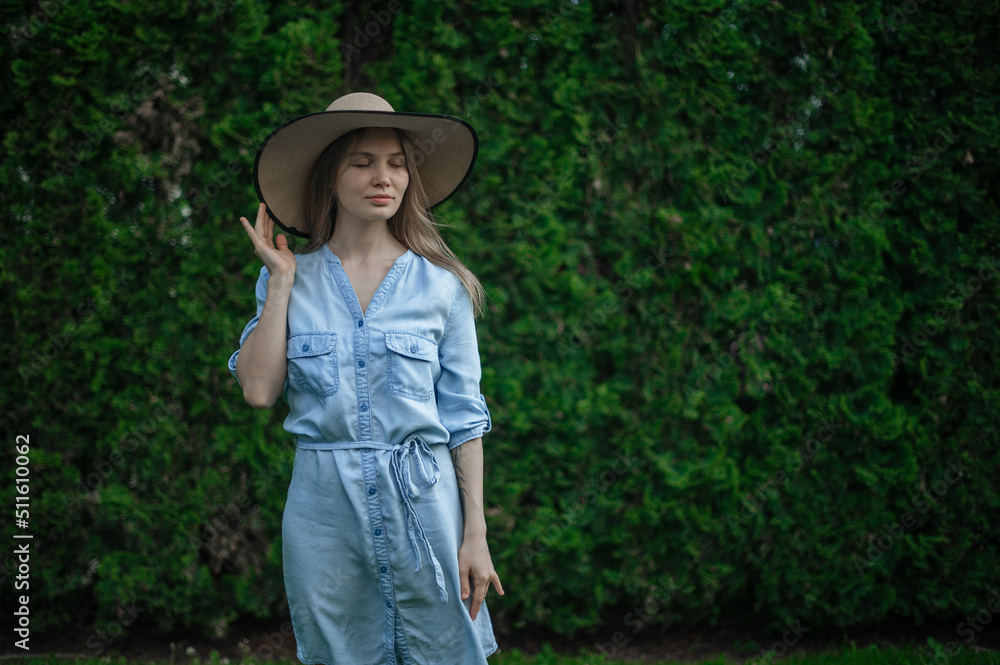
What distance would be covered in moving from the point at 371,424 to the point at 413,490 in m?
0.23

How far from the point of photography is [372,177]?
6.59 feet

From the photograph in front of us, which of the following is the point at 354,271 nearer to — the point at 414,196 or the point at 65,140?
the point at 414,196

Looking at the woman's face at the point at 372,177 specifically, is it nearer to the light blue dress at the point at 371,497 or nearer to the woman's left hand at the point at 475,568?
the light blue dress at the point at 371,497

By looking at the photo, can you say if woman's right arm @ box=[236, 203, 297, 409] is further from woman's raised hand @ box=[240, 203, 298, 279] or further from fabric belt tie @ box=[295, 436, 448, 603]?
fabric belt tie @ box=[295, 436, 448, 603]

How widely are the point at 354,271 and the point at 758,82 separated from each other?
2.65m

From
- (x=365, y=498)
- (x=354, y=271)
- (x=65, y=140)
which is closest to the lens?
(x=365, y=498)

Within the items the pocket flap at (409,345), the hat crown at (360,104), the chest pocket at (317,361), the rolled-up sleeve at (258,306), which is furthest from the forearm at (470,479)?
the hat crown at (360,104)

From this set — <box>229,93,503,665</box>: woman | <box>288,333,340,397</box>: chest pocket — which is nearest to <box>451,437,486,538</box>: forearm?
<box>229,93,503,665</box>: woman

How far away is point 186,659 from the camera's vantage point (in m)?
3.63

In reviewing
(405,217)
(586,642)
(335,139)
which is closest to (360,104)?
(335,139)

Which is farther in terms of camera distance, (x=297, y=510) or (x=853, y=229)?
(x=853, y=229)

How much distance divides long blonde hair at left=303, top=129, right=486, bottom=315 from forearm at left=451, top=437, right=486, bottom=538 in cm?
49

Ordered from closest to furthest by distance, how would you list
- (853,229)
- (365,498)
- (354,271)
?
(365,498) < (354,271) < (853,229)

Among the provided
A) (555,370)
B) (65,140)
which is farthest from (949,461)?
(65,140)
